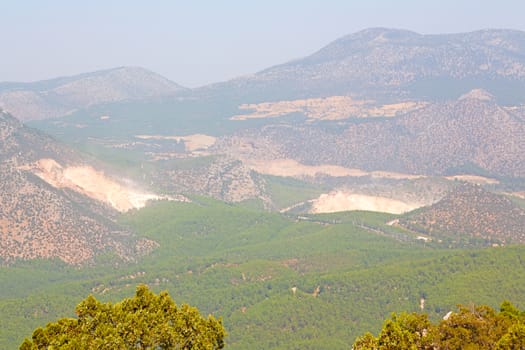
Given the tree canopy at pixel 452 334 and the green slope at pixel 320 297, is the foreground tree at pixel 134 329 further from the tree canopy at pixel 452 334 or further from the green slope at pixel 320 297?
the green slope at pixel 320 297

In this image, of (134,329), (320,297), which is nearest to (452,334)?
(134,329)

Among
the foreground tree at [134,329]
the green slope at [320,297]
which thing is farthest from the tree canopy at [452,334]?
the green slope at [320,297]

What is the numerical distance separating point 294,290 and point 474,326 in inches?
4543

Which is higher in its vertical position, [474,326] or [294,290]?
[474,326]

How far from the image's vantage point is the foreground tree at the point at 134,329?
210 ft

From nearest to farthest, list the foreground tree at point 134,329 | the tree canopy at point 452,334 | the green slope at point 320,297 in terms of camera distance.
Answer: the foreground tree at point 134,329
the tree canopy at point 452,334
the green slope at point 320,297

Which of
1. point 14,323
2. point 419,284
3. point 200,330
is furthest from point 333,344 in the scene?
point 200,330

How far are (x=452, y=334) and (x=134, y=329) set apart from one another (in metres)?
31.0

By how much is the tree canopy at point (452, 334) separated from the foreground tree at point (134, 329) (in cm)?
1487

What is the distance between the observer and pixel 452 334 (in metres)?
72.2

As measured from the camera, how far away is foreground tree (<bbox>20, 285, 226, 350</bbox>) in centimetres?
6412

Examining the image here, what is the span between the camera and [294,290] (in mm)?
186750

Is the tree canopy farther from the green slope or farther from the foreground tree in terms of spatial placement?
the green slope

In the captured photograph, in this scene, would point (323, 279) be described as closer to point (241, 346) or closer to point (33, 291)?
point (241, 346)
